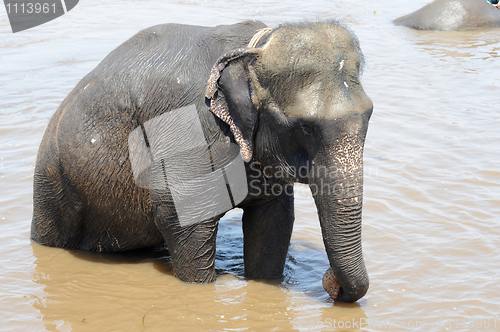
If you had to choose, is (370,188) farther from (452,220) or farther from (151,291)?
(151,291)

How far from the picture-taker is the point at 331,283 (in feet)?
12.9

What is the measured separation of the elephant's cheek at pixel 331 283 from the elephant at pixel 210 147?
0.02 m

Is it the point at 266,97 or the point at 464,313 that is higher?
the point at 266,97

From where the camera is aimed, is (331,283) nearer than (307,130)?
No

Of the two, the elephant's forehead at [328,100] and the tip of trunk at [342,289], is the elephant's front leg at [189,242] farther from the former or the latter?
the elephant's forehead at [328,100]

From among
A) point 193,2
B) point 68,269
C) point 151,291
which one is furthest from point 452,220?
point 193,2

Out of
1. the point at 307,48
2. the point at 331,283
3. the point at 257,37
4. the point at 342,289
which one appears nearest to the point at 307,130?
the point at 307,48

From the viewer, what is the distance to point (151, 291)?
4.23 m

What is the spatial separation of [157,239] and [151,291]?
0.43 metres

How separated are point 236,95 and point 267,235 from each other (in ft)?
4.19

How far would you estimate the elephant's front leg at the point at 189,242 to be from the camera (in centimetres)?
403
